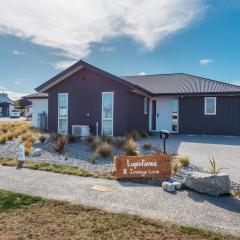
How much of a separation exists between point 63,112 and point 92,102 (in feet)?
7.12

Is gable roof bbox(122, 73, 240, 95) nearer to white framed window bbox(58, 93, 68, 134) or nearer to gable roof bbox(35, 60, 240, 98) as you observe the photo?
gable roof bbox(35, 60, 240, 98)

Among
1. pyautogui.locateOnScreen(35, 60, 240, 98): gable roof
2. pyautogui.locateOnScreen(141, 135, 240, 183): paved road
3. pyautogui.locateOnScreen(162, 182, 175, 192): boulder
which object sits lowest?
pyautogui.locateOnScreen(162, 182, 175, 192): boulder

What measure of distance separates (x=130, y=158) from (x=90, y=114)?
397 inches

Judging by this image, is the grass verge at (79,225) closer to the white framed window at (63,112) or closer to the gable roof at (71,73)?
the gable roof at (71,73)

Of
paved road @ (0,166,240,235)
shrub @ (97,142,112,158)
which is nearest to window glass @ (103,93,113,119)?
shrub @ (97,142,112,158)

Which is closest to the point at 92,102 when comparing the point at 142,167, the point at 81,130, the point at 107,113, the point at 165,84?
the point at 107,113

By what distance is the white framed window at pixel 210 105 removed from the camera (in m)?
19.7

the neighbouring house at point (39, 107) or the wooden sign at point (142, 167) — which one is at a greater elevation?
the neighbouring house at point (39, 107)

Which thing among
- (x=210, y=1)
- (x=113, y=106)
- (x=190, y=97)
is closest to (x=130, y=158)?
(x=210, y=1)

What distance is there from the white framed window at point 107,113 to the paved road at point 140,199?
9.19 m

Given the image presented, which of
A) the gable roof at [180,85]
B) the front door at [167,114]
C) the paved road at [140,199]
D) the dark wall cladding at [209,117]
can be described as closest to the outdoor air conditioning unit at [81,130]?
the gable roof at [180,85]

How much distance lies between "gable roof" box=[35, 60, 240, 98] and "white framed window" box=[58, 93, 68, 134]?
3.16 ft

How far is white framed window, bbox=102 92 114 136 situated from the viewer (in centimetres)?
1736

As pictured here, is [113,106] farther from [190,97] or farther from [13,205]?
[13,205]
